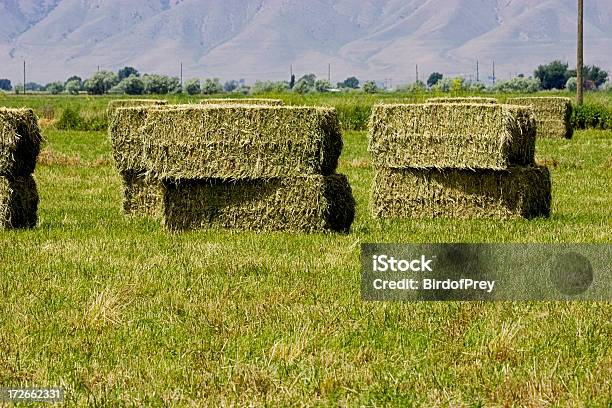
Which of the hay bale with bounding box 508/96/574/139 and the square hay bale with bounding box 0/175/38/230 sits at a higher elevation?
the hay bale with bounding box 508/96/574/139

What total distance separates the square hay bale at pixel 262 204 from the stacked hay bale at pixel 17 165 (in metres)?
1.78

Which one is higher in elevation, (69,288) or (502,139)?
(502,139)

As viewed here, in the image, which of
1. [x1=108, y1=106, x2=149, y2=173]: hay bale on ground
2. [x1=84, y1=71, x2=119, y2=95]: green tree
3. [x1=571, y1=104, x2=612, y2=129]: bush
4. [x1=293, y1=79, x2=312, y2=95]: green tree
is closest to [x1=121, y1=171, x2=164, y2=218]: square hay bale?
[x1=108, y1=106, x2=149, y2=173]: hay bale on ground

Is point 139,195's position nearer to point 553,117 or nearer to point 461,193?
point 461,193

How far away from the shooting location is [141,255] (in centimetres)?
1147

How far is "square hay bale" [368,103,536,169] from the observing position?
15250 mm

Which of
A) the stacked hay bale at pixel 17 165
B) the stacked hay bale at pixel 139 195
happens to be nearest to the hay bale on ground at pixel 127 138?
the stacked hay bale at pixel 139 195

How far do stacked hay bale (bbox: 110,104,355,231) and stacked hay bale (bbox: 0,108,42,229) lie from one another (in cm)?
146

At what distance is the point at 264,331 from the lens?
8.02 metres

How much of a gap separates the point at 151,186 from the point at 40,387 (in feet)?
31.4

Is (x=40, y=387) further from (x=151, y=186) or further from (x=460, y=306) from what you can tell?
(x=151, y=186)

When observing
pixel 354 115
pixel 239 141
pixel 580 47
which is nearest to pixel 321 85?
pixel 354 115

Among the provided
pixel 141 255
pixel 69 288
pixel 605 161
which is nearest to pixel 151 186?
pixel 141 255

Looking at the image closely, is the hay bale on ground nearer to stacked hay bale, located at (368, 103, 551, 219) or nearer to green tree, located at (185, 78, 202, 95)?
stacked hay bale, located at (368, 103, 551, 219)
